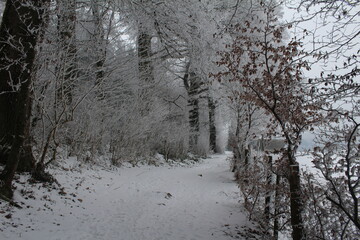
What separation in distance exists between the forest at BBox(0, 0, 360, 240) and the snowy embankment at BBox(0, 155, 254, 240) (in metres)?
0.31

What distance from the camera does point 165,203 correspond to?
7.14 meters

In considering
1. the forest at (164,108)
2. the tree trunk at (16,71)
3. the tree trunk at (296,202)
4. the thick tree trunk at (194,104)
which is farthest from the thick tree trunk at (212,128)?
the tree trunk at (296,202)

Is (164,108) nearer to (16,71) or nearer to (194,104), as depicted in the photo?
(194,104)

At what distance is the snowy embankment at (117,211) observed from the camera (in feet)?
14.3

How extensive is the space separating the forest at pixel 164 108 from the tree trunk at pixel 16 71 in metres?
0.02

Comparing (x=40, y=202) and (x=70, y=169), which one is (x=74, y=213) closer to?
(x=40, y=202)

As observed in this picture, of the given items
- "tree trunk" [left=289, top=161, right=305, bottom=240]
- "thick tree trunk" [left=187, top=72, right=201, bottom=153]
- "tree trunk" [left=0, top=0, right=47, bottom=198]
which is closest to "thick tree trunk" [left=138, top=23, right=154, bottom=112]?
"tree trunk" [left=0, top=0, right=47, bottom=198]

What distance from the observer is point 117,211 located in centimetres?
595

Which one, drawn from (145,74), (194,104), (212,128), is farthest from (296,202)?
(212,128)

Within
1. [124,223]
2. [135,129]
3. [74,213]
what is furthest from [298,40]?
[135,129]

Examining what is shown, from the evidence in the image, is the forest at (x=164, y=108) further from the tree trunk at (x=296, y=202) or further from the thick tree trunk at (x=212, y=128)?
the thick tree trunk at (x=212, y=128)

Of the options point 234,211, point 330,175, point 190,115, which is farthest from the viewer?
point 190,115

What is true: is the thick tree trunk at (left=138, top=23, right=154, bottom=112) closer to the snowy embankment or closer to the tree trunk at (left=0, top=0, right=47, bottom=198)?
the snowy embankment

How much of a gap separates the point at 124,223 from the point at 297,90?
144 inches
